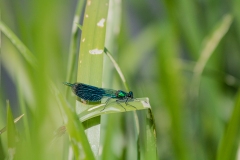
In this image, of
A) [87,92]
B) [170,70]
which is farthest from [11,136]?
[170,70]

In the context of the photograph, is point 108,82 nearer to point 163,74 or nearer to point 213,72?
point 163,74

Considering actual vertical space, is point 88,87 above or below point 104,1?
below

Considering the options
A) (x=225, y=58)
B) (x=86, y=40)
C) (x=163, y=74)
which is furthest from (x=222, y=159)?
(x=225, y=58)

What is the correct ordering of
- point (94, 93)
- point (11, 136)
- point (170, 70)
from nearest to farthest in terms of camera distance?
point (11, 136) → point (94, 93) → point (170, 70)

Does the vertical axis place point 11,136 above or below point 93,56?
below

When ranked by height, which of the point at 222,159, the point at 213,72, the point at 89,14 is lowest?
the point at 222,159

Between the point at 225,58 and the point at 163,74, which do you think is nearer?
the point at 163,74

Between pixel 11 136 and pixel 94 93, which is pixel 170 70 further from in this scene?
pixel 11 136
